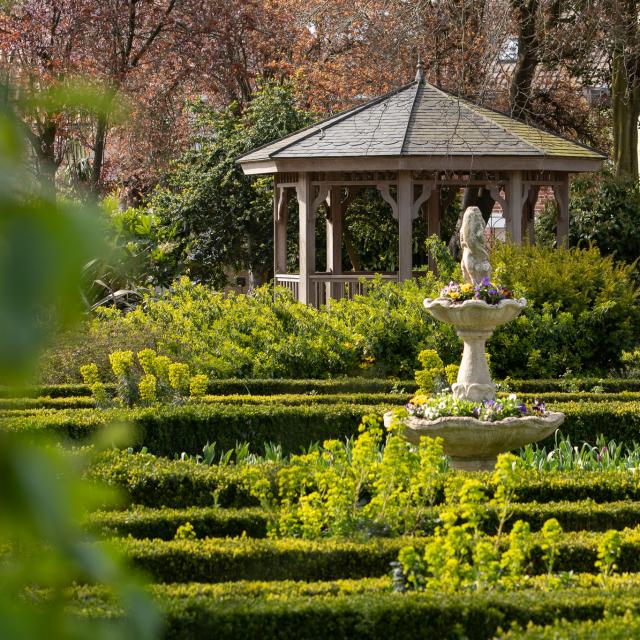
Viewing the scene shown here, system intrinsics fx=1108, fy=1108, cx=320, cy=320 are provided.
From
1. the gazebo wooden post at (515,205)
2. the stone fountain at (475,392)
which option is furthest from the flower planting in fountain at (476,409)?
the gazebo wooden post at (515,205)

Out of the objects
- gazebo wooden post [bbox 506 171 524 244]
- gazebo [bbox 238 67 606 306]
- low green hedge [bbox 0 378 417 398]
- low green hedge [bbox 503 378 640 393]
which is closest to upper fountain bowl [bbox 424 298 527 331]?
low green hedge [bbox 503 378 640 393]

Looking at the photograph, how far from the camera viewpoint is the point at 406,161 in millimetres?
15445

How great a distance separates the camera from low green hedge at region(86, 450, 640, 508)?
6.49m

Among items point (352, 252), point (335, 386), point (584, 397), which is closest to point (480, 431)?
point (584, 397)

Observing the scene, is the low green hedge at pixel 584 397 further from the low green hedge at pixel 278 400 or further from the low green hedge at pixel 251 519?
the low green hedge at pixel 251 519

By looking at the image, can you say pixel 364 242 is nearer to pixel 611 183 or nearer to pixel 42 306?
pixel 611 183

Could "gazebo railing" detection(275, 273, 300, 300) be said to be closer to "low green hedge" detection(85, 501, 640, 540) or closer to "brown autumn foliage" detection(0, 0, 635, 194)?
"brown autumn foliage" detection(0, 0, 635, 194)

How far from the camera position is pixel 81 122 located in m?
0.81

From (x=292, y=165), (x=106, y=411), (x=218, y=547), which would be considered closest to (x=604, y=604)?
(x=218, y=547)

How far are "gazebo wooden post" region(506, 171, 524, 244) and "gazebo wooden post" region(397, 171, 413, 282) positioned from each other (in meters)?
1.53

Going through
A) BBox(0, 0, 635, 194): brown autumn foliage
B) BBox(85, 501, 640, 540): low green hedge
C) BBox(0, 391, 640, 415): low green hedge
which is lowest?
BBox(0, 391, 640, 415): low green hedge

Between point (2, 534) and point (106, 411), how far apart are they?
322 inches

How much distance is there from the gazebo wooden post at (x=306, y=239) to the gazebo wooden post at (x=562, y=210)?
381 centimetres

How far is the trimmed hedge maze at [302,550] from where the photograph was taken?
4.11 metres
